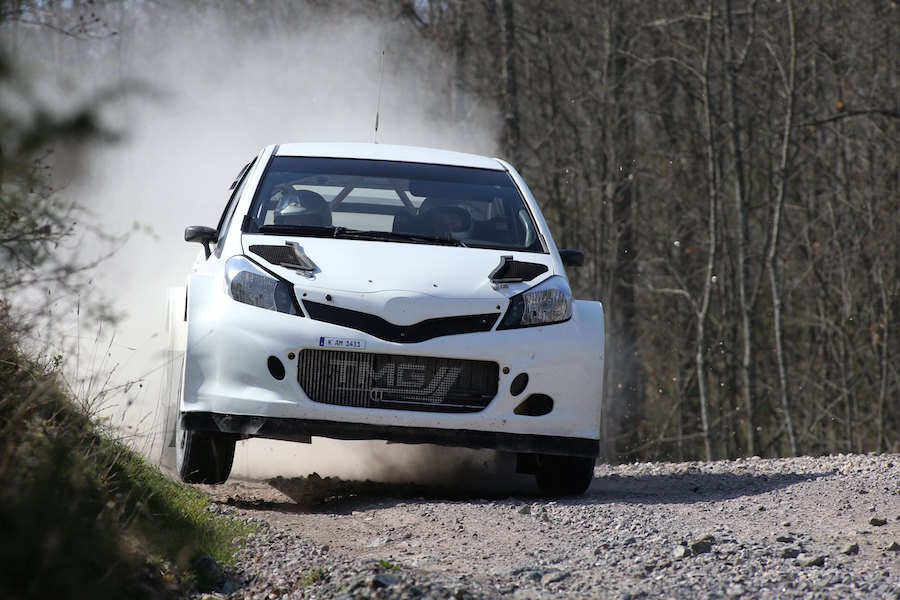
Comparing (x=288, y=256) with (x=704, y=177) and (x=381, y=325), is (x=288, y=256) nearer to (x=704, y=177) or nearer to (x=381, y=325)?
(x=381, y=325)

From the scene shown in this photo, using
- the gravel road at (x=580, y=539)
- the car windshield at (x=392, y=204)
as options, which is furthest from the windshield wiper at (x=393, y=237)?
the gravel road at (x=580, y=539)

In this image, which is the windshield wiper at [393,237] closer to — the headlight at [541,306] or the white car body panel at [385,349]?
the white car body panel at [385,349]

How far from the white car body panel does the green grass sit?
571 mm

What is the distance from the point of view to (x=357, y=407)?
6250 millimetres

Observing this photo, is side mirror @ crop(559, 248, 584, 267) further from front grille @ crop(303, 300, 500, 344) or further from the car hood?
front grille @ crop(303, 300, 500, 344)

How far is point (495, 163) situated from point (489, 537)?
3262 mm

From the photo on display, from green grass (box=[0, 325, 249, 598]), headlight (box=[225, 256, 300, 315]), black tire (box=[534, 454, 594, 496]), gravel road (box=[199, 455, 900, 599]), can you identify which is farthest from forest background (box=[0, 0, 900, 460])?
green grass (box=[0, 325, 249, 598])

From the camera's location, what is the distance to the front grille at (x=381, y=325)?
6.20 m

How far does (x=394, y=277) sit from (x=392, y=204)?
1.46 meters

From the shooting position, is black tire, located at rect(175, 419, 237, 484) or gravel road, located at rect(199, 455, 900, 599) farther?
black tire, located at rect(175, 419, 237, 484)

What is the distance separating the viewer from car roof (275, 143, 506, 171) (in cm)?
780

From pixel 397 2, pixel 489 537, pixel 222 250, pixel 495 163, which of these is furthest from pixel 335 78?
pixel 489 537

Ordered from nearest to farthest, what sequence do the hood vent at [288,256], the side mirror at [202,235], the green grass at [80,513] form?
the green grass at [80,513] < the hood vent at [288,256] < the side mirror at [202,235]

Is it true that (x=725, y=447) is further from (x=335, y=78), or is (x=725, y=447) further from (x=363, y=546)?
(x=363, y=546)
